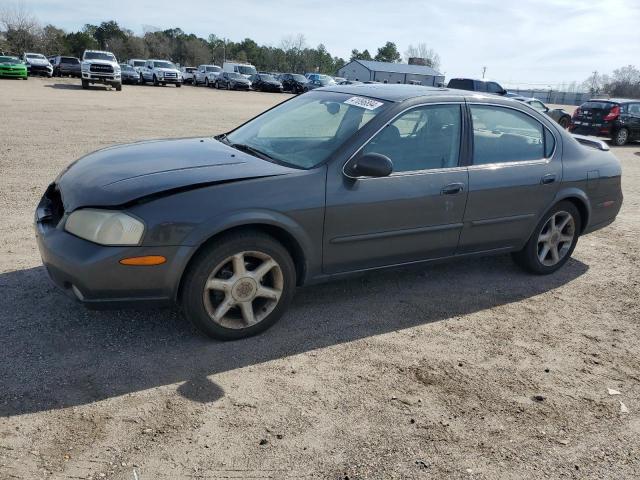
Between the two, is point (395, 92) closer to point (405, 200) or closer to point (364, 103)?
point (364, 103)

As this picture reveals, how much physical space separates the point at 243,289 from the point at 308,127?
156 centimetres

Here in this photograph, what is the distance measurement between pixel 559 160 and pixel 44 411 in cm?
447

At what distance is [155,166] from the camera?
372 centimetres

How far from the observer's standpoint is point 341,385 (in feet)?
10.9

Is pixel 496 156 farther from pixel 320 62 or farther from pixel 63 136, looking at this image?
pixel 320 62

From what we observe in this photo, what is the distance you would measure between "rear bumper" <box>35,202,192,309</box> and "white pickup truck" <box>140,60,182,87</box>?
39357mm

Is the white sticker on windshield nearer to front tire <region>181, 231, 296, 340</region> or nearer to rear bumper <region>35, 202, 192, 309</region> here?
front tire <region>181, 231, 296, 340</region>

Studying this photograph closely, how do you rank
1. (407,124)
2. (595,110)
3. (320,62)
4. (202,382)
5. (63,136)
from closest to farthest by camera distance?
(202,382) → (407,124) → (63,136) → (595,110) → (320,62)

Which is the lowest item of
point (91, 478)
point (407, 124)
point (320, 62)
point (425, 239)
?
point (91, 478)

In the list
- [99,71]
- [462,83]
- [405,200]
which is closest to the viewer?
[405,200]

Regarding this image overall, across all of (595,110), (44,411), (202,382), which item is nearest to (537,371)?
(202,382)

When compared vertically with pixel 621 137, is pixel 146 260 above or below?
below

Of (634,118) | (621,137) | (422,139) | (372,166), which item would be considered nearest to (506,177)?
(422,139)

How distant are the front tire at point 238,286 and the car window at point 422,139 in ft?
3.46
